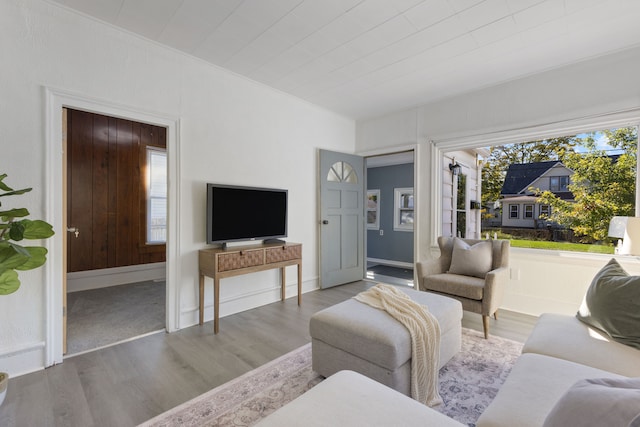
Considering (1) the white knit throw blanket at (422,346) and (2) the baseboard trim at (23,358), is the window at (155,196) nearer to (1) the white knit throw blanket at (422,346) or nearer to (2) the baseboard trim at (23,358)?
(2) the baseboard trim at (23,358)

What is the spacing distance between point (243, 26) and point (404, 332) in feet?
8.61

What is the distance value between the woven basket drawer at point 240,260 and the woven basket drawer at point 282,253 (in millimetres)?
115

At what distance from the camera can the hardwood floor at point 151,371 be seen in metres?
1.71

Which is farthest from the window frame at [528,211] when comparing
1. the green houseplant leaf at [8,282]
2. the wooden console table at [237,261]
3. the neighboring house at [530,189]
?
the green houseplant leaf at [8,282]

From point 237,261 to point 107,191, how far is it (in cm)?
293

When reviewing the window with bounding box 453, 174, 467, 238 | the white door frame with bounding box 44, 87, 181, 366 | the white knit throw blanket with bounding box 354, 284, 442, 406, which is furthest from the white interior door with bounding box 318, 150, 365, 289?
the white door frame with bounding box 44, 87, 181, 366

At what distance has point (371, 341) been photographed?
1.74m

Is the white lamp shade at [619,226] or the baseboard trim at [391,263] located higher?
the white lamp shade at [619,226]

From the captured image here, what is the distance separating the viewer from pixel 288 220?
13.0 ft

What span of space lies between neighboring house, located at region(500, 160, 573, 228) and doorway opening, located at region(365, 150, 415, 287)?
2465mm

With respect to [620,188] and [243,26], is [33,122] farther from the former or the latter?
[620,188]

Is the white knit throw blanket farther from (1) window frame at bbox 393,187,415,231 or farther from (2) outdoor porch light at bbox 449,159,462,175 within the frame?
(1) window frame at bbox 393,187,415,231

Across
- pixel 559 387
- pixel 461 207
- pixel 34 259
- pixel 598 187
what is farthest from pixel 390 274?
pixel 34 259

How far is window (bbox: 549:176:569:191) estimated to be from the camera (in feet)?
10.7
